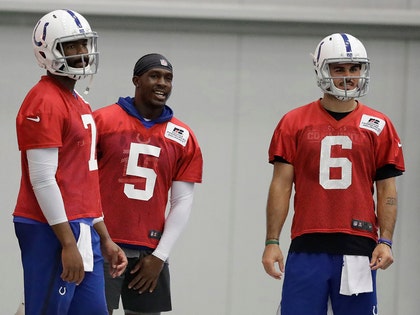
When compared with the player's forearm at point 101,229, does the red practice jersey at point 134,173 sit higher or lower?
higher

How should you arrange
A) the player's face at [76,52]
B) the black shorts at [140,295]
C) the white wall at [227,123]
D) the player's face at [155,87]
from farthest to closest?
1. the white wall at [227,123]
2. the player's face at [155,87]
3. the black shorts at [140,295]
4. the player's face at [76,52]

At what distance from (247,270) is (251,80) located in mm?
1250

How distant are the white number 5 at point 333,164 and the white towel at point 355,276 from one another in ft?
1.14

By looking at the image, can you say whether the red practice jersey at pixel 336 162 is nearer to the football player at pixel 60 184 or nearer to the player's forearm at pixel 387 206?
the player's forearm at pixel 387 206

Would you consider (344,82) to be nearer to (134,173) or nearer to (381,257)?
(381,257)

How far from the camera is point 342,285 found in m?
5.95

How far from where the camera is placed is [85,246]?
5.29 meters

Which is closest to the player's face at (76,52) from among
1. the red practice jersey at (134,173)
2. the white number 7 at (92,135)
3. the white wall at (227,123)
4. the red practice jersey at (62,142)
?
the red practice jersey at (62,142)

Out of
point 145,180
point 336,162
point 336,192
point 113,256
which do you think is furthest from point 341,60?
point 113,256

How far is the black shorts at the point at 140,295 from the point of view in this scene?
6.32 meters

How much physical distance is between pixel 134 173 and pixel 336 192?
3.39 feet

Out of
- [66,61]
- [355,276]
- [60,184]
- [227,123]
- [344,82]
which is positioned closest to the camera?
[60,184]

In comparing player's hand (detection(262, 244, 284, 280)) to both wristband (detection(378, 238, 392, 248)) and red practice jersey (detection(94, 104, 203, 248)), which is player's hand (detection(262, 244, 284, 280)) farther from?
red practice jersey (detection(94, 104, 203, 248))

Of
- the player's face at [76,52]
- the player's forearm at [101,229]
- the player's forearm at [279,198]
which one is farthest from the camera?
the player's forearm at [279,198]
